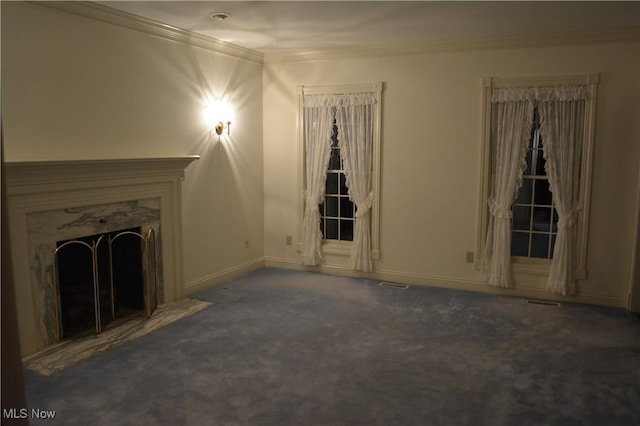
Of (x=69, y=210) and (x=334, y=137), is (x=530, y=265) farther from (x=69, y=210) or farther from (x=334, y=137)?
(x=69, y=210)

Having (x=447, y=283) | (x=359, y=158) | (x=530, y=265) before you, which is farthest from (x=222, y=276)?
(x=530, y=265)

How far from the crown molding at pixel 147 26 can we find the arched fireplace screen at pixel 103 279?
1.74 metres

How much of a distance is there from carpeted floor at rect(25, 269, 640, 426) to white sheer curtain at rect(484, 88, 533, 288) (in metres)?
0.43

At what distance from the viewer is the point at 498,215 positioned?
17.5 feet

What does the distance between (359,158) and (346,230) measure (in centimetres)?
91

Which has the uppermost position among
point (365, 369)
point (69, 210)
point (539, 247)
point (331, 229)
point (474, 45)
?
point (474, 45)

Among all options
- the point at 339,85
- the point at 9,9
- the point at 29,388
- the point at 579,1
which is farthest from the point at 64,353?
the point at 579,1

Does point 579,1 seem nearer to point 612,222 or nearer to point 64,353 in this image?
point 612,222

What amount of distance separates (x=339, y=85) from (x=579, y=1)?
Result: 2.65 meters

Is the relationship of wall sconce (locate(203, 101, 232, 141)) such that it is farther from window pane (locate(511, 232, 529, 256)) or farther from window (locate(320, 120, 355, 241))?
window pane (locate(511, 232, 529, 256))

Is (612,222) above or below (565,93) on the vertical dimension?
below

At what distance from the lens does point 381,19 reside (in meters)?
4.49

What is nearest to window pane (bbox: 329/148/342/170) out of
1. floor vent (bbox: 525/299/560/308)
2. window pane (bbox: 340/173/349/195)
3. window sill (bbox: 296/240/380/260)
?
window pane (bbox: 340/173/349/195)

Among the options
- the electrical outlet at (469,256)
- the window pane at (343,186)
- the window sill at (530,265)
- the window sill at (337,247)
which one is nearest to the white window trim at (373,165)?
the window sill at (337,247)
